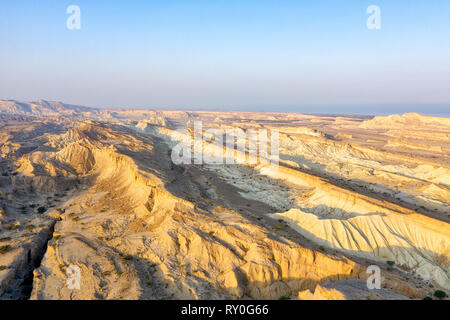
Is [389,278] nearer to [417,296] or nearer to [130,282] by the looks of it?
[417,296]

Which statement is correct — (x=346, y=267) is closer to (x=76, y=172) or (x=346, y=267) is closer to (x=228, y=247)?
(x=228, y=247)

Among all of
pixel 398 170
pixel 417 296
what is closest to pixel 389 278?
pixel 417 296

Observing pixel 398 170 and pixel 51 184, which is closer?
pixel 51 184

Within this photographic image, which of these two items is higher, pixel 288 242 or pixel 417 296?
pixel 288 242

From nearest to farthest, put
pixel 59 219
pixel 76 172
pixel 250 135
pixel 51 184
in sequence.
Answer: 1. pixel 59 219
2. pixel 51 184
3. pixel 76 172
4. pixel 250 135

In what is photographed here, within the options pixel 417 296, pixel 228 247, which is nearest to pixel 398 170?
pixel 417 296
